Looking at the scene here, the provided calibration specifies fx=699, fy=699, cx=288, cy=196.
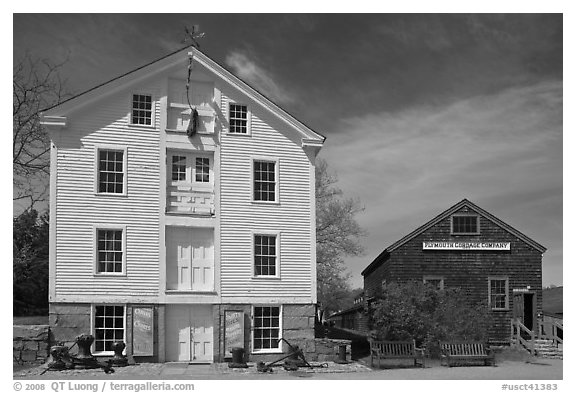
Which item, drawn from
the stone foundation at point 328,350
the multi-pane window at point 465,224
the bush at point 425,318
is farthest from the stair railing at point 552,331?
the stone foundation at point 328,350

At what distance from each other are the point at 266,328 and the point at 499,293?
11521 millimetres

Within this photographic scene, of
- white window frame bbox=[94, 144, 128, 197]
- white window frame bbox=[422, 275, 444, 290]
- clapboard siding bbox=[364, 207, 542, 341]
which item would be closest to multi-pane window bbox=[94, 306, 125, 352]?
white window frame bbox=[94, 144, 128, 197]

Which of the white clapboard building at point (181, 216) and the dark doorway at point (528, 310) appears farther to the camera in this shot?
the dark doorway at point (528, 310)

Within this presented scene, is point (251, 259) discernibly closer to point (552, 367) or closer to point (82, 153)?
point (82, 153)

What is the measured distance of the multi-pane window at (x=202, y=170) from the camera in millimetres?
23797

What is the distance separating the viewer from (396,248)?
29594 millimetres

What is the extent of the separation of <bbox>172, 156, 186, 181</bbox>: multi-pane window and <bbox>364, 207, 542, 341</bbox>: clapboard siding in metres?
→ 10.5

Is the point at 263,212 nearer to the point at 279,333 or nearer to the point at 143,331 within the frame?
the point at 279,333

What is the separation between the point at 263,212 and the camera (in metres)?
24.1

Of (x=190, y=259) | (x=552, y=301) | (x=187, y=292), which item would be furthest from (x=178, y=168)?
(x=552, y=301)

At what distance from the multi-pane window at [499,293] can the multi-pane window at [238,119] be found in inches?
514

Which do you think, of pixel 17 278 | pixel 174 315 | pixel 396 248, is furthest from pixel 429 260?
pixel 17 278

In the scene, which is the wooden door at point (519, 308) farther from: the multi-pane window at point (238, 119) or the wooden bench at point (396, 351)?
the multi-pane window at point (238, 119)

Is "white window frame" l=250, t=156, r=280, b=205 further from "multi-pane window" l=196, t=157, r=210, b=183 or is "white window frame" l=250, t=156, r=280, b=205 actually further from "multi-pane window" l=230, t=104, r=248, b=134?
"multi-pane window" l=196, t=157, r=210, b=183
